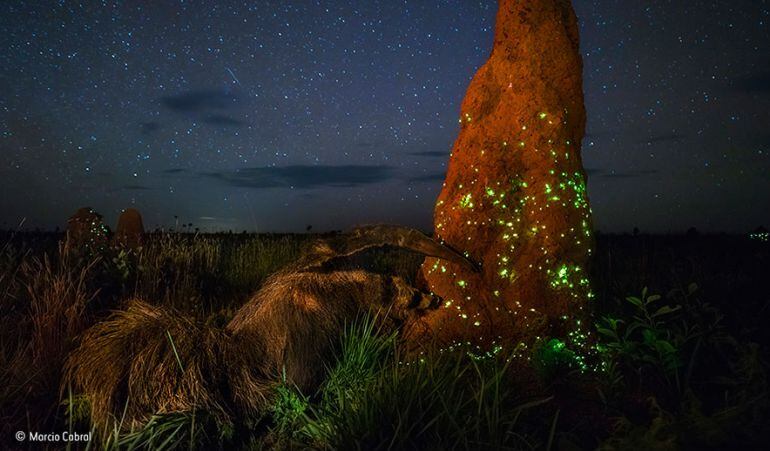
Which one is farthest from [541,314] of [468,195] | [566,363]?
[468,195]

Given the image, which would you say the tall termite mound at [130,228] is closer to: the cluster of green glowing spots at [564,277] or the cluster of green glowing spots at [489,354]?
the cluster of green glowing spots at [489,354]

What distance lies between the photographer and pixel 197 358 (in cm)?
471

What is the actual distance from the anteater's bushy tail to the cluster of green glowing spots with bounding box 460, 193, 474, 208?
2251mm

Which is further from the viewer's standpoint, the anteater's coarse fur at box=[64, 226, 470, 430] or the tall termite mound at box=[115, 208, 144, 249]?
the tall termite mound at box=[115, 208, 144, 249]

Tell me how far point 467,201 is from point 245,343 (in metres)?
2.37

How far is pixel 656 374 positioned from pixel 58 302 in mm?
5594

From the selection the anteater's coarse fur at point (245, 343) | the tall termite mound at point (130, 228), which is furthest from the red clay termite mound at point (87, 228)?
the anteater's coarse fur at point (245, 343)

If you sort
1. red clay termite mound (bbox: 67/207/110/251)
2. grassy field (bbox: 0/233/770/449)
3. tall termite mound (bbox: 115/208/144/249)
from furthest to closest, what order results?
tall termite mound (bbox: 115/208/144/249) < red clay termite mound (bbox: 67/207/110/251) < grassy field (bbox: 0/233/770/449)

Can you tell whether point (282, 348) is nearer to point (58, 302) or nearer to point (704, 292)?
point (58, 302)

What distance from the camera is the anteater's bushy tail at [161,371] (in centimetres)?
450

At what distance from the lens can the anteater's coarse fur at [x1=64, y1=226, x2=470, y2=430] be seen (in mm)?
4543
